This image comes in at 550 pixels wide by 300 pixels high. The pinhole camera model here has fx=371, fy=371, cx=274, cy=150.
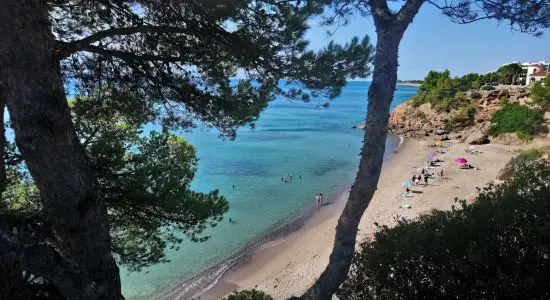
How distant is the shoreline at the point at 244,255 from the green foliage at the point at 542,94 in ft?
60.3

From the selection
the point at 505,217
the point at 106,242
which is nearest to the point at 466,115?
the point at 505,217

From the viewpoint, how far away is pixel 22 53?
2730 mm

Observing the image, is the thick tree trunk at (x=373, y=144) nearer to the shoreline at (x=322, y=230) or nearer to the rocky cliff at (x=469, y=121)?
the shoreline at (x=322, y=230)

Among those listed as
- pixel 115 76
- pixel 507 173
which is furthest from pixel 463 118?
pixel 115 76

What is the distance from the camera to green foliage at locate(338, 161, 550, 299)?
12.2 feet

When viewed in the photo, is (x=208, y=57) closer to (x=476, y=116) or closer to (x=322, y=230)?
(x=322, y=230)

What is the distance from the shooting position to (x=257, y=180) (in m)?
25.6

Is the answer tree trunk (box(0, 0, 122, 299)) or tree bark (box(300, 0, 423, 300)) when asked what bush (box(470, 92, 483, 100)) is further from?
tree trunk (box(0, 0, 122, 299))

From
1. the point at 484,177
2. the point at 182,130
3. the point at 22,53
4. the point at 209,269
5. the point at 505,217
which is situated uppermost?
the point at 22,53

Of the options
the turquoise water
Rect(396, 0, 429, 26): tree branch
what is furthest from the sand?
Rect(396, 0, 429, 26): tree branch

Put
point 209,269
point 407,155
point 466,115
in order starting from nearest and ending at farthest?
1. point 209,269
2. point 407,155
3. point 466,115

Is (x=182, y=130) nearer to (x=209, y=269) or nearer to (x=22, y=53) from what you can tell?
(x=22, y=53)

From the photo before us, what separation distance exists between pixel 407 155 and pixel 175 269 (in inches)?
867

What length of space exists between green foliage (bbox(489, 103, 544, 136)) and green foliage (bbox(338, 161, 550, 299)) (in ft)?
90.3
